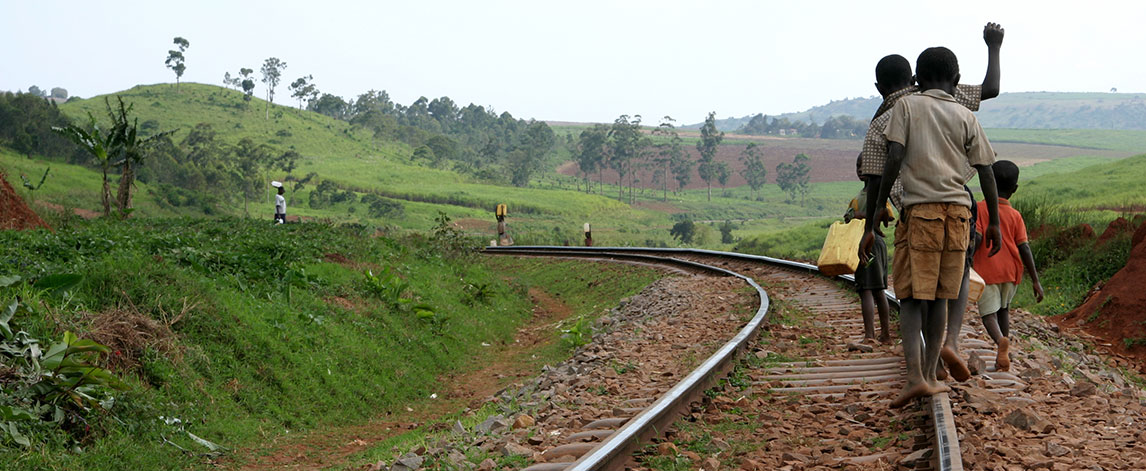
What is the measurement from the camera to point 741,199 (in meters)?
112

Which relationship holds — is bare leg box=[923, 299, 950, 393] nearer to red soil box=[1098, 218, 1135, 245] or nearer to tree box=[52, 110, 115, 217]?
red soil box=[1098, 218, 1135, 245]

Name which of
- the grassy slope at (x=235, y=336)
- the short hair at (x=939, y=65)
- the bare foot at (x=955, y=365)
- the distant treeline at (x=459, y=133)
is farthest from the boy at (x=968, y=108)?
the distant treeline at (x=459, y=133)

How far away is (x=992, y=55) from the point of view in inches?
209

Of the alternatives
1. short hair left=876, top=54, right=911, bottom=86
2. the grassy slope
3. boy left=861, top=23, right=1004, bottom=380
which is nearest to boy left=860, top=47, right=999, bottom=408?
boy left=861, top=23, right=1004, bottom=380

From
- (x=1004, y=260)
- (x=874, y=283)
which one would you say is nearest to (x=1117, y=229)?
(x=874, y=283)

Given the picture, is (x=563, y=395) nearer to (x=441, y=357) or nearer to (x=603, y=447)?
(x=603, y=447)

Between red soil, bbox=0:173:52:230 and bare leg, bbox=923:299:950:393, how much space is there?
11667 millimetres

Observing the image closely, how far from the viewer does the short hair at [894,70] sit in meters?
5.83

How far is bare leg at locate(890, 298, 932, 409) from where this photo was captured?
4.92 m

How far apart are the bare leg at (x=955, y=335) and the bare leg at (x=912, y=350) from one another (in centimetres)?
25

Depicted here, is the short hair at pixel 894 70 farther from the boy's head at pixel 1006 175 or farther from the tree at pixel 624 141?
the tree at pixel 624 141

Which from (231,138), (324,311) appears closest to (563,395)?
(324,311)

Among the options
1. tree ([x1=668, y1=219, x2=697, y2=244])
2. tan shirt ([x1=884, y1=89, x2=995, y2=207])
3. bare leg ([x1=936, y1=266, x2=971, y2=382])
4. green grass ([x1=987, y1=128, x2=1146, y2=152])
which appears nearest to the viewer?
tan shirt ([x1=884, y1=89, x2=995, y2=207])

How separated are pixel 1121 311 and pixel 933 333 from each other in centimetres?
635
